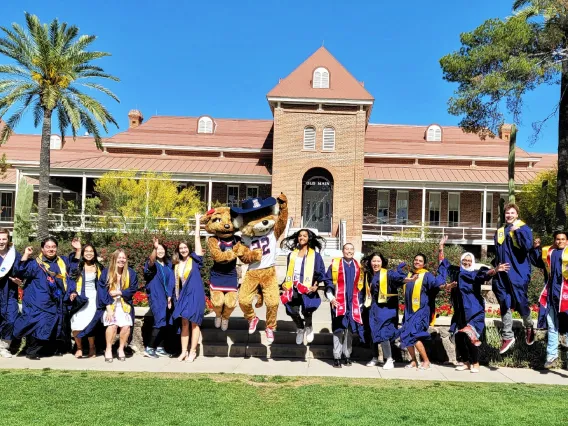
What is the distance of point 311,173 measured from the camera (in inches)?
1097

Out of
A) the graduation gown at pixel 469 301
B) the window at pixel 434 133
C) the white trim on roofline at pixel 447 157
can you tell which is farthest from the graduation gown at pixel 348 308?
the window at pixel 434 133

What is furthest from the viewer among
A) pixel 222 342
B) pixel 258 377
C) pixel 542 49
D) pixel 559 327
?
pixel 542 49

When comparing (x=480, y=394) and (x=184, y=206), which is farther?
(x=184, y=206)

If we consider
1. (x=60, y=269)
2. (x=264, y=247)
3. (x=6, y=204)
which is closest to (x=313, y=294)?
(x=264, y=247)

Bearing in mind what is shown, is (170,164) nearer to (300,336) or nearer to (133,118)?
(133,118)

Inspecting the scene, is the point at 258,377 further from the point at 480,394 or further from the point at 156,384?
the point at 480,394

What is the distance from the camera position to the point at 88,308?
7582 mm

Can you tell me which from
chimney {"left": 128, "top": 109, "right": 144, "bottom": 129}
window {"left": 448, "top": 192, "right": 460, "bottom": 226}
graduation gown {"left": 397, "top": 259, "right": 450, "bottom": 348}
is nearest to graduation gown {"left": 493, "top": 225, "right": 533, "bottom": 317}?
graduation gown {"left": 397, "top": 259, "right": 450, "bottom": 348}

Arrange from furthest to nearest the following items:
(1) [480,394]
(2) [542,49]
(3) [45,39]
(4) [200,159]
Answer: (4) [200,159] < (3) [45,39] < (2) [542,49] < (1) [480,394]

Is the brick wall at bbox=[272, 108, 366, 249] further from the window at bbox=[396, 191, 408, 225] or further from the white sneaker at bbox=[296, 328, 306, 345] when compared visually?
the white sneaker at bbox=[296, 328, 306, 345]

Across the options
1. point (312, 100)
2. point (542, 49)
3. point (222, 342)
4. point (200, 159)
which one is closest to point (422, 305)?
point (222, 342)

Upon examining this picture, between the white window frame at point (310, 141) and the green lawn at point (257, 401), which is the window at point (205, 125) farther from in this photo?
the green lawn at point (257, 401)

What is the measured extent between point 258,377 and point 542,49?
12780 mm

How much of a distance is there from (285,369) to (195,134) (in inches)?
1063
